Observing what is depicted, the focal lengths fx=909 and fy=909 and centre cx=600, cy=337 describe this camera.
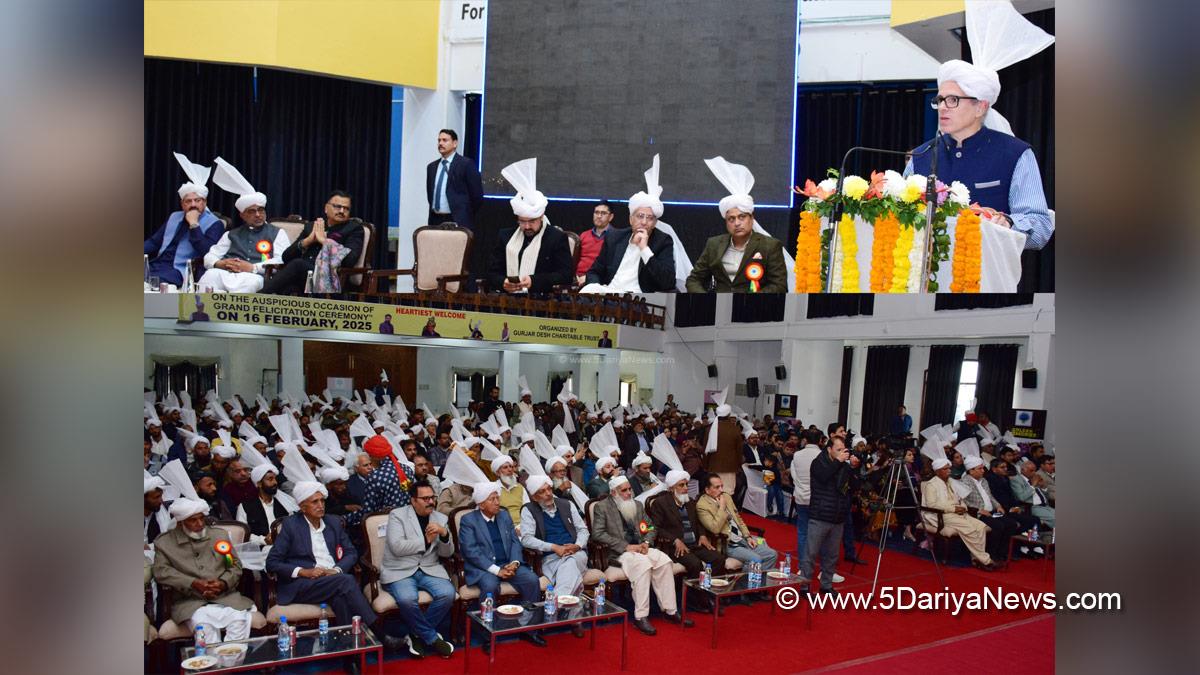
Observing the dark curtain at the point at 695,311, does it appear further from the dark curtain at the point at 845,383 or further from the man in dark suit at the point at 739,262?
the dark curtain at the point at 845,383

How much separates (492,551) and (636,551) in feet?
2.58

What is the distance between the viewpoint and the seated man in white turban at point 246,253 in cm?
477

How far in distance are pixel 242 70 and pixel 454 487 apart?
500cm

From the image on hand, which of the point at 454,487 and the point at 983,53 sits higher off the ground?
the point at 983,53

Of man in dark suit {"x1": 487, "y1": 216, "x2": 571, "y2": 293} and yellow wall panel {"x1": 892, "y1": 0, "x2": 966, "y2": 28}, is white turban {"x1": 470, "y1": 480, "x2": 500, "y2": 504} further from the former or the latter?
yellow wall panel {"x1": 892, "y1": 0, "x2": 966, "y2": 28}

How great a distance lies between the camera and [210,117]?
815 cm

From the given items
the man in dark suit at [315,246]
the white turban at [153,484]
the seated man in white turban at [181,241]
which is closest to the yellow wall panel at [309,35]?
the seated man in white turban at [181,241]

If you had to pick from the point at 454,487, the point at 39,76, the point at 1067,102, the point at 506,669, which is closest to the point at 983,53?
the point at 454,487

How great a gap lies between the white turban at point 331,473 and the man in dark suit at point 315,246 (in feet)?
3.63

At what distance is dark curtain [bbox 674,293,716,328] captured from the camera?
15.3 feet

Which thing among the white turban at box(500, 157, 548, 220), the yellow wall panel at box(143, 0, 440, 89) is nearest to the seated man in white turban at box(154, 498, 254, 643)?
the white turban at box(500, 157, 548, 220)

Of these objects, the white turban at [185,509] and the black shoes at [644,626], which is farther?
the black shoes at [644,626]

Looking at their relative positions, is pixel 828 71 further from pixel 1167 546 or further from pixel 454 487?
pixel 1167 546
